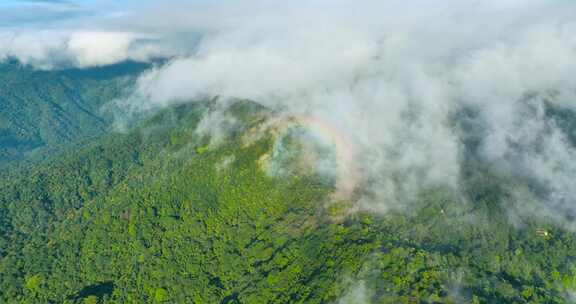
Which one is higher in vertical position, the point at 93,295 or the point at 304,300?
the point at 304,300

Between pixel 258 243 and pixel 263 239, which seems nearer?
pixel 258 243

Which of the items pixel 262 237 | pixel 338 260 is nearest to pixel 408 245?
pixel 338 260

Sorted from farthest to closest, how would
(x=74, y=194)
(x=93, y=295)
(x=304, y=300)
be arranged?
(x=74, y=194)
(x=93, y=295)
(x=304, y=300)

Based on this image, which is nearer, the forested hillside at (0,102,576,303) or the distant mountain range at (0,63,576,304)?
the forested hillside at (0,102,576,303)

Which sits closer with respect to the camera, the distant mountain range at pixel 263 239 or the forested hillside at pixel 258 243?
the forested hillside at pixel 258 243

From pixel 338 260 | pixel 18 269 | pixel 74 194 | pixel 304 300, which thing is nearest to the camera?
pixel 304 300

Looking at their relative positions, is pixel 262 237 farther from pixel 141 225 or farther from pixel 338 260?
pixel 141 225

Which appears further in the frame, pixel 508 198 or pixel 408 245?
pixel 508 198
